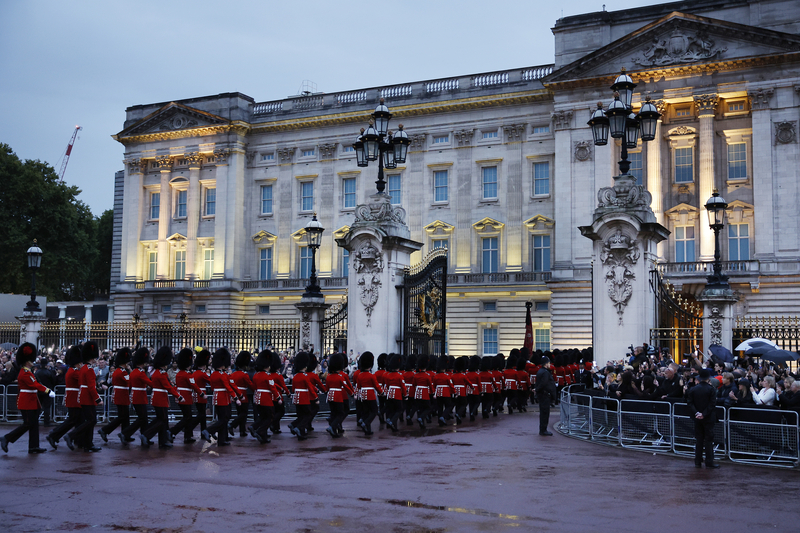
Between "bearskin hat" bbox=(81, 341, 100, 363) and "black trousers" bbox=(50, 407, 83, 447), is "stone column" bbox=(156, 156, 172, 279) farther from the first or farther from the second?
"black trousers" bbox=(50, 407, 83, 447)

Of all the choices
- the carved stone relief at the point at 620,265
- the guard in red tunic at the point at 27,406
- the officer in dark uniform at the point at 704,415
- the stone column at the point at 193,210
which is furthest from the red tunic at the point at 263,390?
the stone column at the point at 193,210

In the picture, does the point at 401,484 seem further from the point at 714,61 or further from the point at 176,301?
the point at 176,301

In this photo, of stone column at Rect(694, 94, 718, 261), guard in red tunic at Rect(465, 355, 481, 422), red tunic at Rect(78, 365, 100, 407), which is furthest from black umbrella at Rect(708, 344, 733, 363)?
stone column at Rect(694, 94, 718, 261)

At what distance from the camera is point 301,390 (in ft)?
47.2

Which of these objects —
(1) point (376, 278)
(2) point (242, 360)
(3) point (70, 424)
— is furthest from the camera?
(1) point (376, 278)

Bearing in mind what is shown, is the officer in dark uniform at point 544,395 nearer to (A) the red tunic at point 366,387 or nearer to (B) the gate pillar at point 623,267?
(B) the gate pillar at point 623,267

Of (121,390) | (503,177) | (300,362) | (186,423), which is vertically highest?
(503,177)

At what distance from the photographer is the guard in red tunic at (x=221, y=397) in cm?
1352

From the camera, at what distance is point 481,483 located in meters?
9.78

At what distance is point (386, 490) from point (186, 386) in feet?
18.1

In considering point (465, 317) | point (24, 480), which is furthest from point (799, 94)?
point (24, 480)

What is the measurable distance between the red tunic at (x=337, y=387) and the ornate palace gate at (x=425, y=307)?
12.3ft

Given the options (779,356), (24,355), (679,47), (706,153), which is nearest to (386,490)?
(24,355)

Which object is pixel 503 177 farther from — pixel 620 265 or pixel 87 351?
pixel 87 351
